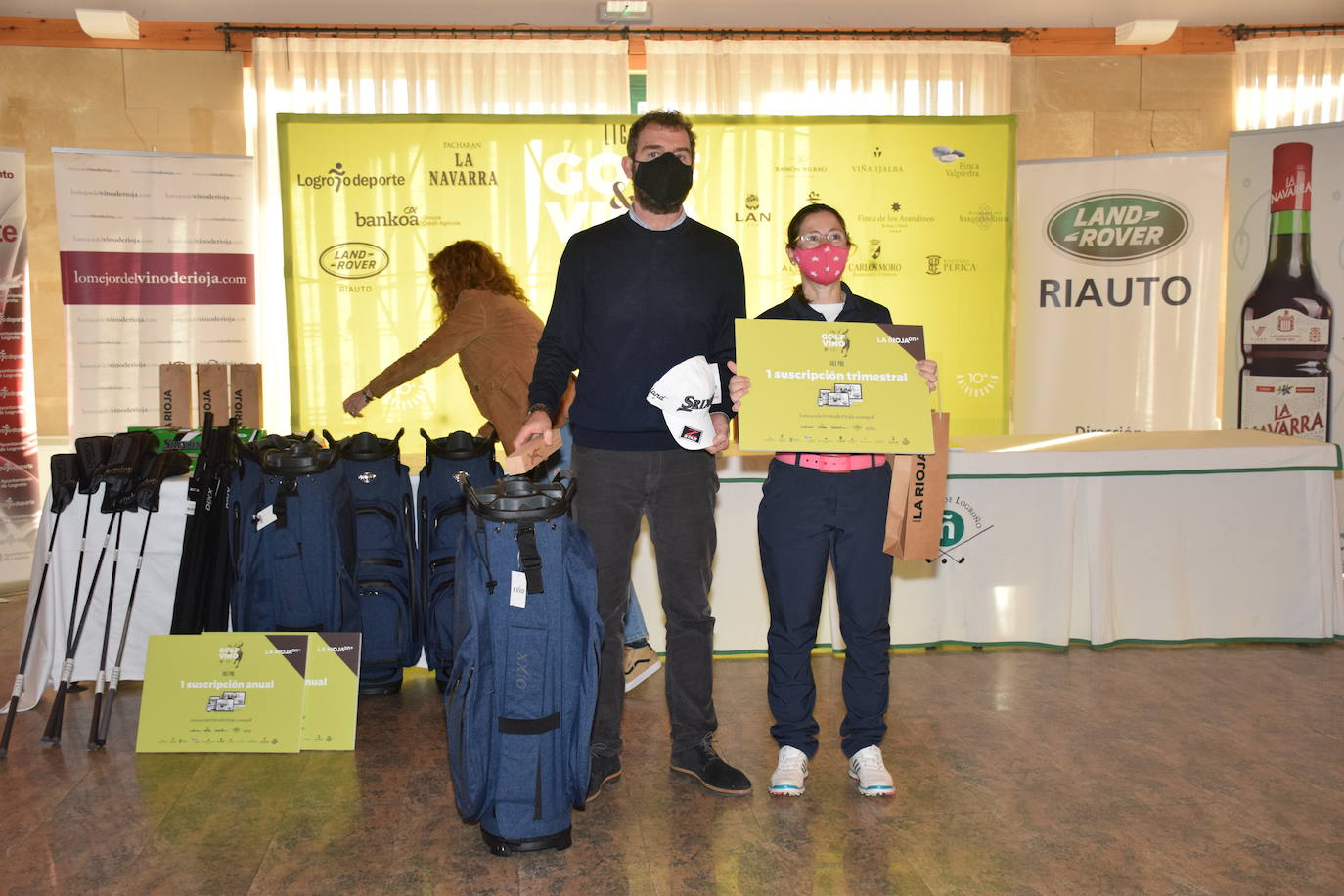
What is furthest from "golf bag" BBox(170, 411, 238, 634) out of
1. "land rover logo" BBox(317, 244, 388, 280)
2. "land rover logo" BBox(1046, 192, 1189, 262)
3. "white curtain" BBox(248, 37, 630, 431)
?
"land rover logo" BBox(1046, 192, 1189, 262)

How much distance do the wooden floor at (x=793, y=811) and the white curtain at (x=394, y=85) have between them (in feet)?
11.3

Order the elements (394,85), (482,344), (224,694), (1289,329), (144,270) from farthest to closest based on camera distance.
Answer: (394,85) < (144,270) < (1289,329) < (482,344) < (224,694)

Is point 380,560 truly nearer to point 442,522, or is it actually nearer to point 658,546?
point 442,522

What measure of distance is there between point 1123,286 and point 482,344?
351 cm

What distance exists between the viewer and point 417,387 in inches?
232

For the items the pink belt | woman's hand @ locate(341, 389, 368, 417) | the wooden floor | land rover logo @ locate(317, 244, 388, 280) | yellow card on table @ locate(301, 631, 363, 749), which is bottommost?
the wooden floor

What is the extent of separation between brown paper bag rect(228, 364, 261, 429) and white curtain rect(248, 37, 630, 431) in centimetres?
225

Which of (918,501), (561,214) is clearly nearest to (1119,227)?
(561,214)

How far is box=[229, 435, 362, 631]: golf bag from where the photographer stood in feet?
10.3

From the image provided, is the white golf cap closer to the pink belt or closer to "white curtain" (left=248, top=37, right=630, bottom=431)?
the pink belt

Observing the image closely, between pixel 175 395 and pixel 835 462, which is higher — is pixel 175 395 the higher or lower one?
the higher one

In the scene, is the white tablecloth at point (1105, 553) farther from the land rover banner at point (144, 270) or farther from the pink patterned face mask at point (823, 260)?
the land rover banner at point (144, 270)

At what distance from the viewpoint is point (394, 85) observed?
6203mm

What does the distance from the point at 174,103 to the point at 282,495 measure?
4090 mm
